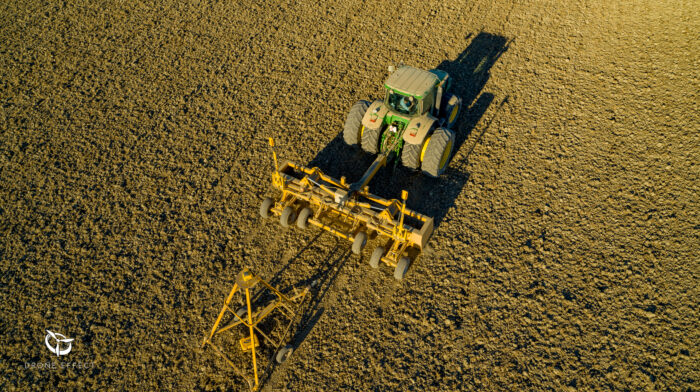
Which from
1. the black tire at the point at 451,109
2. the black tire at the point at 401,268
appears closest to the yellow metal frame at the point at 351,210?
the black tire at the point at 401,268

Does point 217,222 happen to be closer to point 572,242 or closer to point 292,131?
point 292,131

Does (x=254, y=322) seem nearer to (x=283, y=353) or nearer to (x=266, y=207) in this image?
(x=283, y=353)

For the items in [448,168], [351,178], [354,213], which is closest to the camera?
[354,213]

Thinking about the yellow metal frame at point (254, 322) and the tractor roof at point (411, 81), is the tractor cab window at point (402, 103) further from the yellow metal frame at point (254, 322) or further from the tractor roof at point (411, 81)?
the yellow metal frame at point (254, 322)

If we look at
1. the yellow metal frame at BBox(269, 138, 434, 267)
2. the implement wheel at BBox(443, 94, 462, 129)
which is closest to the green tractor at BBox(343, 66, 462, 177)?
the implement wheel at BBox(443, 94, 462, 129)

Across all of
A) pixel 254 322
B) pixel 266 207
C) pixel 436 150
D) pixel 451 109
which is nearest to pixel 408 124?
pixel 436 150

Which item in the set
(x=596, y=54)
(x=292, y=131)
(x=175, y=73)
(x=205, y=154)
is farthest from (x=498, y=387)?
(x=175, y=73)
